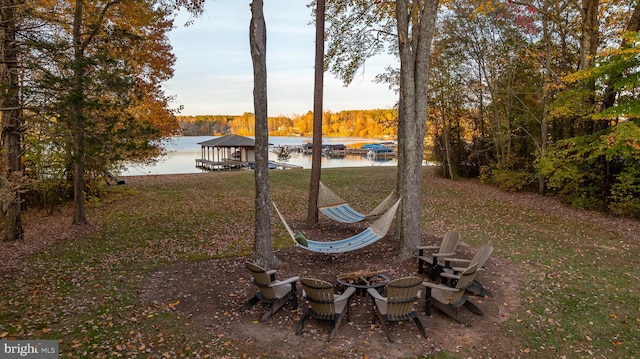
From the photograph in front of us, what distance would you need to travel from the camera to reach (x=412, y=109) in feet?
18.7

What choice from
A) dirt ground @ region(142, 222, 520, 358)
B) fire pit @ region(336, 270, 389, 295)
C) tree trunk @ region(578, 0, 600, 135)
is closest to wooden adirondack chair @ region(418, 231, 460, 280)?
dirt ground @ region(142, 222, 520, 358)

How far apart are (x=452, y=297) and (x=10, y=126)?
7.44m

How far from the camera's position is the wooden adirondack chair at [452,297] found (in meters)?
3.94

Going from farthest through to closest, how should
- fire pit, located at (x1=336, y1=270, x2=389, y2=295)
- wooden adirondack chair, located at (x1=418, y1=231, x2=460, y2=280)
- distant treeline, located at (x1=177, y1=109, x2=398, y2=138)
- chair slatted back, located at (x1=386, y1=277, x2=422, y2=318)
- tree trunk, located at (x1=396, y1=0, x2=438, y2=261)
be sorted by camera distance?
distant treeline, located at (x1=177, y1=109, x2=398, y2=138)
tree trunk, located at (x1=396, y1=0, x2=438, y2=261)
wooden adirondack chair, located at (x1=418, y1=231, x2=460, y2=280)
fire pit, located at (x1=336, y1=270, x2=389, y2=295)
chair slatted back, located at (x1=386, y1=277, x2=422, y2=318)

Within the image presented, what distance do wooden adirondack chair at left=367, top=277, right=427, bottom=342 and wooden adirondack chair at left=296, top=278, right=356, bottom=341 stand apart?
386 mm

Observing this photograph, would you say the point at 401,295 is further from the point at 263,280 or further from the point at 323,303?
the point at 263,280

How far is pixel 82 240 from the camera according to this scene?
7.10m

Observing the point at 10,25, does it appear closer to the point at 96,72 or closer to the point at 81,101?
the point at 96,72

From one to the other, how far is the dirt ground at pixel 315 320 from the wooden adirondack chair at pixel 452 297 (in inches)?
3.4

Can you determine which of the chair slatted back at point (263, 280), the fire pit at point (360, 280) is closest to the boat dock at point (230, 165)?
the fire pit at point (360, 280)

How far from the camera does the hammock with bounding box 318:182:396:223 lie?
7107 millimetres

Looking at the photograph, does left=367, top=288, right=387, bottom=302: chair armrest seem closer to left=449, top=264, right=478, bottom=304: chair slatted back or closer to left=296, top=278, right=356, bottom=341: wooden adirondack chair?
left=296, top=278, right=356, bottom=341: wooden adirondack chair

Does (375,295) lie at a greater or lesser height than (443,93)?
lesser

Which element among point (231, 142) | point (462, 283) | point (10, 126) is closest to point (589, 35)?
point (462, 283)
